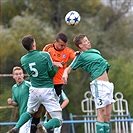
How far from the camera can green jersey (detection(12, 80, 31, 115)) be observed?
803 centimetres

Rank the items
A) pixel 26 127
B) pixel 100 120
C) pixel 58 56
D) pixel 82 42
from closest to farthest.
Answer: pixel 100 120, pixel 82 42, pixel 58 56, pixel 26 127

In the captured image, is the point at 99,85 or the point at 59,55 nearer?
the point at 99,85

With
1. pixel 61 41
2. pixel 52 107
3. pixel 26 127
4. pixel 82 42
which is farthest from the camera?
pixel 26 127

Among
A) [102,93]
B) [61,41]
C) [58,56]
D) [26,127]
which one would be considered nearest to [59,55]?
[58,56]

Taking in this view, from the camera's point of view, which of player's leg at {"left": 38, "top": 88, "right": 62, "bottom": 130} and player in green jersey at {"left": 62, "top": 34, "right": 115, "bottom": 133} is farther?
player's leg at {"left": 38, "top": 88, "right": 62, "bottom": 130}

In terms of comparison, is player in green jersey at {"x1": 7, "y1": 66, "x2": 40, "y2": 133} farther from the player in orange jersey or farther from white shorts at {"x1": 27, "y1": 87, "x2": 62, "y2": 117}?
white shorts at {"x1": 27, "y1": 87, "x2": 62, "y2": 117}

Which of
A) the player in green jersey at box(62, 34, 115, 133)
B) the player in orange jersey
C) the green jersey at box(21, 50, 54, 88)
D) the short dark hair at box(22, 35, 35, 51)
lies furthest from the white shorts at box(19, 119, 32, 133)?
the short dark hair at box(22, 35, 35, 51)

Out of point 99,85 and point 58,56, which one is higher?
point 58,56

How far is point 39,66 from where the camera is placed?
6652 mm

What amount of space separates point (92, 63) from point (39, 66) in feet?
3.02

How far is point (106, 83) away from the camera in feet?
21.8

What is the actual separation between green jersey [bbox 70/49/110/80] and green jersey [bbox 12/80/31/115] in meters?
1.68

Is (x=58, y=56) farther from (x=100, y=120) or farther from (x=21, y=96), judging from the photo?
(x=100, y=120)

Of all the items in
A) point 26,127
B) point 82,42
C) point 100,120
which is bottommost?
Result: point 26,127
